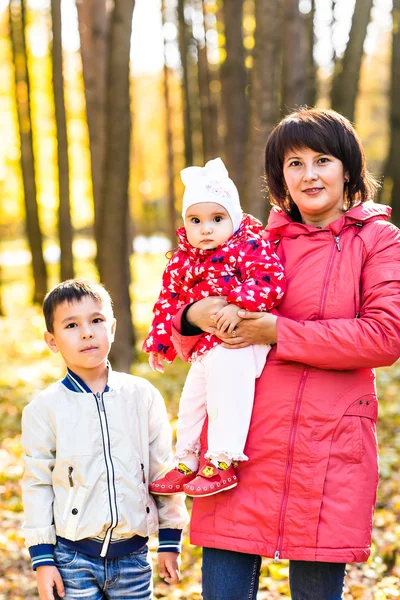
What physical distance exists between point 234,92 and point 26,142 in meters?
7.17

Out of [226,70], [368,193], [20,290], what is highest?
[226,70]

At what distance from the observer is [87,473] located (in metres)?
2.72

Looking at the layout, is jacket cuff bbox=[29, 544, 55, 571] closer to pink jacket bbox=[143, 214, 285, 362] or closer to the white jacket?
the white jacket

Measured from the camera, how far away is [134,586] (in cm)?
278

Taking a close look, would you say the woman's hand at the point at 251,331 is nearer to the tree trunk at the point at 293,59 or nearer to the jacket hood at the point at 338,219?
the jacket hood at the point at 338,219

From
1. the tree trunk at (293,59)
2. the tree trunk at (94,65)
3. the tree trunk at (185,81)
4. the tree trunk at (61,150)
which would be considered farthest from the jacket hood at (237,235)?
the tree trunk at (185,81)

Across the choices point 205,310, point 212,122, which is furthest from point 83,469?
point 212,122

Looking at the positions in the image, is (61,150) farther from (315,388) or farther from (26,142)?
(315,388)

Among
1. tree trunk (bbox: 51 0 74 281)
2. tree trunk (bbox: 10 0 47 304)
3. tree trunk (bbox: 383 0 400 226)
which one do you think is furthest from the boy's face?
tree trunk (bbox: 10 0 47 304)

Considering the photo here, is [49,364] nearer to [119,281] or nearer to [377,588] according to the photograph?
[119,281]

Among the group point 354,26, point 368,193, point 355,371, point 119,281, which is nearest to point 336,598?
point 355,371

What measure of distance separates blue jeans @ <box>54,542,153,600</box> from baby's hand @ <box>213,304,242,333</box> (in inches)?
37.5

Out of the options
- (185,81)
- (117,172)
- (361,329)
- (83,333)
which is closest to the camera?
(361,329)

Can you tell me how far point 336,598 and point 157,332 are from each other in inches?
46.3
